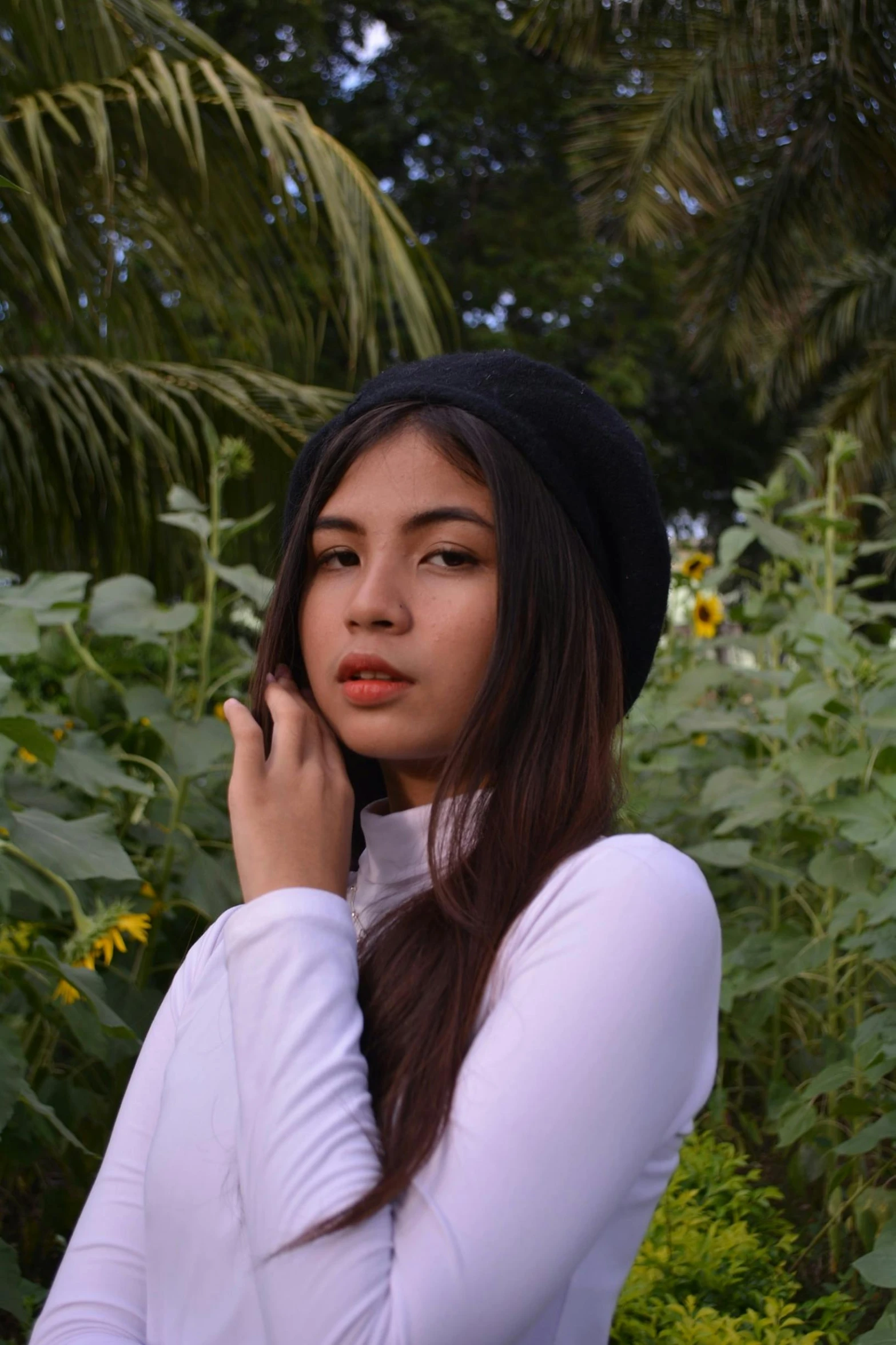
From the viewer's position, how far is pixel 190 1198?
38.0 inches

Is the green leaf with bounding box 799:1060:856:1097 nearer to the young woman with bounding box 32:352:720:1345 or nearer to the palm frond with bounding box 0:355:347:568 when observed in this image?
the young woman with bounding box 32:352:720:1345

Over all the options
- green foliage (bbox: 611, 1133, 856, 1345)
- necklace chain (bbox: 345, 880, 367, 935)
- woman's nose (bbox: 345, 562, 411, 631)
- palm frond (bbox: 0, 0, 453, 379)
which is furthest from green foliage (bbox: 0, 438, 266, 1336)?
palm frond (bbox: 0, 0, 453, 379)

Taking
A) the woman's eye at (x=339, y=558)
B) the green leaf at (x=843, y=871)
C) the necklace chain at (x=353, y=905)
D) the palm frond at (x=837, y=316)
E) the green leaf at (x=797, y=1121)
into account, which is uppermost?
the palm frond at (x=837, y=316)

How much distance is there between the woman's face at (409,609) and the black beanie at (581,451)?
0.17ft

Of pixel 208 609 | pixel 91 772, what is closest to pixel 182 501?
pixel 208 609

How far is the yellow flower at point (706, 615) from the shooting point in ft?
13.7

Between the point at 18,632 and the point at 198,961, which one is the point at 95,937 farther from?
the point at 198,961

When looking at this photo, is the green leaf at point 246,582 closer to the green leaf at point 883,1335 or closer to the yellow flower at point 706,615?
the green leaf at point 883,1335

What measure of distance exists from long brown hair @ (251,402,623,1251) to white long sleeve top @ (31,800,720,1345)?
0.03 metres

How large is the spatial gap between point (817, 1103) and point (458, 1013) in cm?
171

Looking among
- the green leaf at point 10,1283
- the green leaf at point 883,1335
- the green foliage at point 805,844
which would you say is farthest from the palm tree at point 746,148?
the green leaf at point 10,1283

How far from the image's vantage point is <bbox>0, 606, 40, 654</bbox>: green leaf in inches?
61.1

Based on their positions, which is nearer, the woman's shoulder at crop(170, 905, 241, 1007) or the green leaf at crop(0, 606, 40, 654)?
the woman's shoulder at crop(170, 905, 241, 1007)

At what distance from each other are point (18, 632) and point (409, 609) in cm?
72
